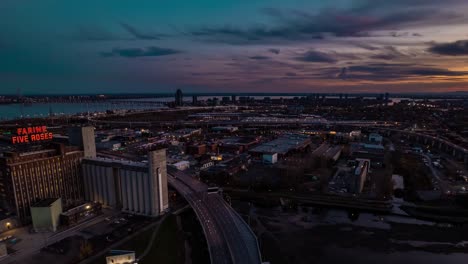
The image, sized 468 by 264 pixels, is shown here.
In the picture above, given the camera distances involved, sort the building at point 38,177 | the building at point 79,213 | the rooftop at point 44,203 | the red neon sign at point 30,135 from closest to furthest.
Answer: the rooftop at point 44,203 < the building at point 79,213 < the building at point 38,177 < the red neon sign at point 30,135

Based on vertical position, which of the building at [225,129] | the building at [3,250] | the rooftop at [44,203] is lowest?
the building at [3,250]

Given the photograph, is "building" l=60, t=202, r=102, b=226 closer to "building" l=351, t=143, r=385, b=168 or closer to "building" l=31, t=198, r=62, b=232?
"building" l=31, t=198, r=62, b=232

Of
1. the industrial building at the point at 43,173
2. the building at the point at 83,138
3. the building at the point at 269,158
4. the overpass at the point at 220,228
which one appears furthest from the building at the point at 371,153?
the industrial building at the point at 43,173

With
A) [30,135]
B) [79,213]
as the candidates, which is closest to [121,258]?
[79,213]

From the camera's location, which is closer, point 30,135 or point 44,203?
point 44,203

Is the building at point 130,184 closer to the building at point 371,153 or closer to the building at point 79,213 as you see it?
the building at point 79,213

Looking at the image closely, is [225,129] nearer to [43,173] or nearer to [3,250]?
[43,173]
